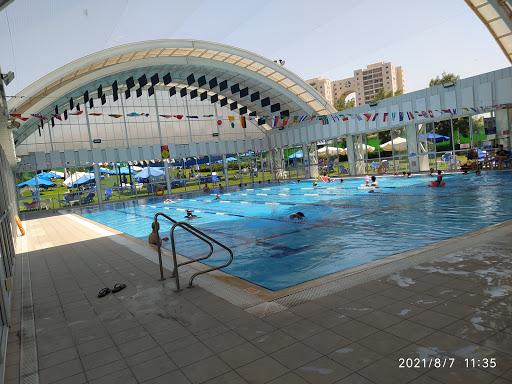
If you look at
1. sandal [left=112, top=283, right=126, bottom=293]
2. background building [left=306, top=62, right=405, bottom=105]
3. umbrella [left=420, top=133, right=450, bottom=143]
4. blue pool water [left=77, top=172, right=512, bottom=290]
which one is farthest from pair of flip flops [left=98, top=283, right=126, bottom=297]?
background building [left=306, top=62, right=405, bottom=105]

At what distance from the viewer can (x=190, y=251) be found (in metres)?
8.91

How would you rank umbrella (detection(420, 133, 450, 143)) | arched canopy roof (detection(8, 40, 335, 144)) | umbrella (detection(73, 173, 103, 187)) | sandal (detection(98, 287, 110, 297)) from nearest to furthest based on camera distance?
1. sandal (detection(98, 287, 110, 297))
2. umbrella (detection(420, 133, 450, 143))
3. arched canopy roof (detection(8, 40, 335, 144))
4. umbrella (detection(73, 173, 103, 187))

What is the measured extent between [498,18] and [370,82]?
138 m

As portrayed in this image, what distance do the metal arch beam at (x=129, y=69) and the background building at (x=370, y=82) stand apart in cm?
11407

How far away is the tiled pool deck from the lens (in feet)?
9.74

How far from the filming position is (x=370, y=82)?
14700cm

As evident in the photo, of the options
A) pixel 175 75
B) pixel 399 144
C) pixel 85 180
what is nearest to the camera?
pixel 399 144

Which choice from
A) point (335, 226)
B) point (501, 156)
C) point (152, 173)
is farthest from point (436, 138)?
point (152, 173)

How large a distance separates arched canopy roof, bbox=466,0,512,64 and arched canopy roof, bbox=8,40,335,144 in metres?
12.7

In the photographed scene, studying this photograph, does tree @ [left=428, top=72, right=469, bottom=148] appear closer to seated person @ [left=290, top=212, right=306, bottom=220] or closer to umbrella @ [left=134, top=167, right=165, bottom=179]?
seated person @ [left=290, top=212, right=306, bottom=220]

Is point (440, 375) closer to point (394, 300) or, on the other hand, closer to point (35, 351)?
point (394, 300)

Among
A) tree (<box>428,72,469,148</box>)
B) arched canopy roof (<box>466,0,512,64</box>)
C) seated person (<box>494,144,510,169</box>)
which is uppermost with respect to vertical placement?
arched canopy roof (<box>466,0,512,64</box>)
